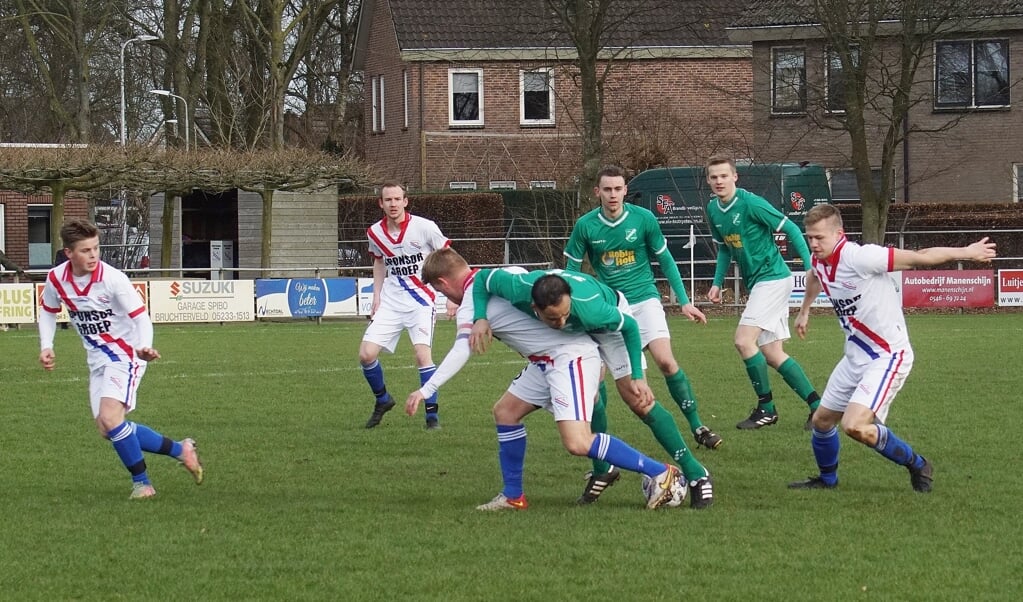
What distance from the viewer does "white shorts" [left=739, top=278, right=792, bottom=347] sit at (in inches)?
439

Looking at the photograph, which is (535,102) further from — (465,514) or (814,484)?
(465,514)

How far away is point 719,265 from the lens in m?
11.5

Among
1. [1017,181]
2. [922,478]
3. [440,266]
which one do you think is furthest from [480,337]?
[1017,181]

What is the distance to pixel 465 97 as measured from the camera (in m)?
40.3

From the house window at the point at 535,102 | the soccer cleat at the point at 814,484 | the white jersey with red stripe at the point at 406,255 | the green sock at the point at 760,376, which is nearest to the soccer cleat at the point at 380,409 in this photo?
the white jersey with red stripe at the point at 406,255

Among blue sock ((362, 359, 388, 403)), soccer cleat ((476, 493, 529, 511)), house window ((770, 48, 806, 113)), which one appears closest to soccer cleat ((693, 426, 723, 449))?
soccer cleat ((476, 493, 529, 511))

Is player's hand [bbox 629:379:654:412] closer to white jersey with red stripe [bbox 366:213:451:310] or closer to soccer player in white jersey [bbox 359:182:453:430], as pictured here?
soccer player in white jersey [bbox 359:182:453:430]

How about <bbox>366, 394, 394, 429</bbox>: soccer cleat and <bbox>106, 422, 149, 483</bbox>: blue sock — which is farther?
<bbox>366, 394, 394, 429</bbox>: soccer cleat

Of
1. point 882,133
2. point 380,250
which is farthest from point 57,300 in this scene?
point 882,133

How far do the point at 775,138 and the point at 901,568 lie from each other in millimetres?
29767

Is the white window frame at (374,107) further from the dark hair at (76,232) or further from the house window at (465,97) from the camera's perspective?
the dark hair at (76,232)

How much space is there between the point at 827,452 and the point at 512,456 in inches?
72.1

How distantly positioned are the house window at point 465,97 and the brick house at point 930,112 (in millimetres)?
8254

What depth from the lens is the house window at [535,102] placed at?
40.2m
